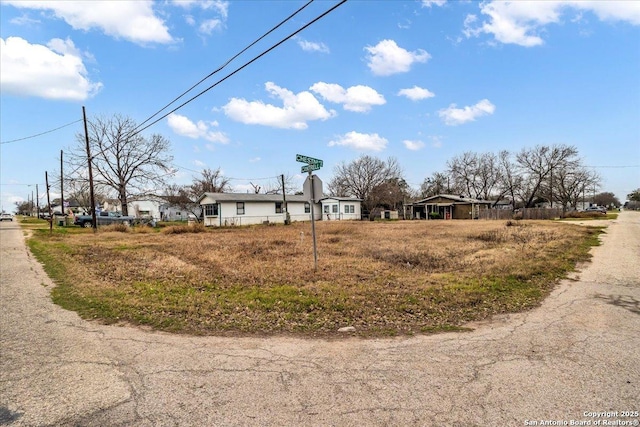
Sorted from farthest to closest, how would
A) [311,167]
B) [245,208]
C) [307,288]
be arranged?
1. [245,208]
2. [311,167]
3. [307,288]

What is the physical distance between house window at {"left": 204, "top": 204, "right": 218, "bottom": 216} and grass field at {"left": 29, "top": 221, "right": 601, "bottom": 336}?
23.4 meters

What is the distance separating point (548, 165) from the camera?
182ft

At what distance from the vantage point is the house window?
Result: 35.6 m

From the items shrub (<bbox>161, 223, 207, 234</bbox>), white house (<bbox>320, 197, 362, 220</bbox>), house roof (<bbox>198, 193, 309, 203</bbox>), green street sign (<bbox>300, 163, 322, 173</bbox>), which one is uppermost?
house roof (<bbox>198, 193, 309, 203</bbox>)

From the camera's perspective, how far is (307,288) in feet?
22.4

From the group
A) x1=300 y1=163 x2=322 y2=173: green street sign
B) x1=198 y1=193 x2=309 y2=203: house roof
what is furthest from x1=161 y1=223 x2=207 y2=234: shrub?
x1=300 y1=163 x2=322 y2=173: green street sign

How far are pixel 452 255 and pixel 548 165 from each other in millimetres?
55738

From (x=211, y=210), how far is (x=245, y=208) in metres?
3.53

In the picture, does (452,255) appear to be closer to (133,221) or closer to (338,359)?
(338,359)

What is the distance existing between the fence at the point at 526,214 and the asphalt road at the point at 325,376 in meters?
44.8

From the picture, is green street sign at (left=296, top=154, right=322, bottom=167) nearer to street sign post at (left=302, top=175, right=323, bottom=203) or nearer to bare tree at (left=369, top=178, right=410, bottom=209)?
street sign post at (left=302, top=175, right=323, bottom=203)

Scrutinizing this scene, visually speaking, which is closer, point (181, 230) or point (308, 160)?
point (308, 160)

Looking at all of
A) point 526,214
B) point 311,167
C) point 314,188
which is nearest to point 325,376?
point 314,188

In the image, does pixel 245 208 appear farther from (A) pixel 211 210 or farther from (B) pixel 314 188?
(B) pixel 314 188
